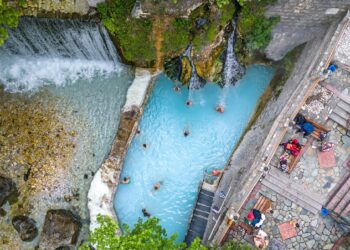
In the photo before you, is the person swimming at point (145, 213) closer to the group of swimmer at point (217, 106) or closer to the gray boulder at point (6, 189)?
the group of swimmer at point (217, 106)

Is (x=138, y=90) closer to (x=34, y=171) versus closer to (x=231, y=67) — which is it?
(x=231, y=67)

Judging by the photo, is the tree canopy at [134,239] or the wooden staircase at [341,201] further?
the wooden staircase at [341,201]

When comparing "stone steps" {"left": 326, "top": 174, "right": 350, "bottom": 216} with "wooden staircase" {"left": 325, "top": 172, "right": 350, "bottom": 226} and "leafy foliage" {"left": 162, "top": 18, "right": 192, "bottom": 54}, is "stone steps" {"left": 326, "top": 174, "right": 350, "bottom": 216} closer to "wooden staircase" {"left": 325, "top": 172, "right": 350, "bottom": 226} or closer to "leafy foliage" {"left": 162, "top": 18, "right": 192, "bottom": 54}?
"wooden staircase" {"left": 325, "top": 172, "right": 350, "bottom": 226}

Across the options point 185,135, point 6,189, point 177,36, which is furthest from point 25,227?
point 177,36

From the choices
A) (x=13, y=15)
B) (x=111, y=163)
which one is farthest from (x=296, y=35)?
(x=13, y=15)

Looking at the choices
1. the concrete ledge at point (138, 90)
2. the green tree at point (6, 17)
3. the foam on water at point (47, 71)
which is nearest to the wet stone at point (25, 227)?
the foam on water at point (47, 71)

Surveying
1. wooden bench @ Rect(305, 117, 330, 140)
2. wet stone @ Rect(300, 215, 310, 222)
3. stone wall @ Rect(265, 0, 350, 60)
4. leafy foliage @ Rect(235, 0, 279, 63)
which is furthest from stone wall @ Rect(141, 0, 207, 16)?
wet stone @ Rect(300, 215, 310, 222)
